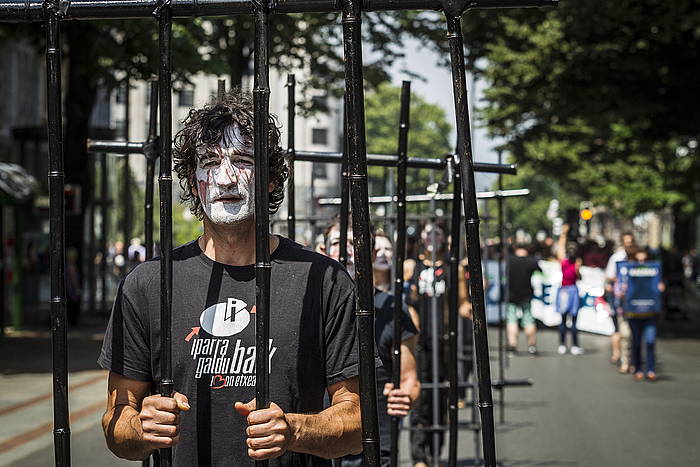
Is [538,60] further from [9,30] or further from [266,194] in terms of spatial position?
[266,194]

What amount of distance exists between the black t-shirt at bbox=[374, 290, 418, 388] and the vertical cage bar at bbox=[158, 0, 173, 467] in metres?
2.99

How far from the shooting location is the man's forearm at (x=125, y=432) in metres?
3.34

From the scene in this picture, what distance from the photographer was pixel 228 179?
348 cm

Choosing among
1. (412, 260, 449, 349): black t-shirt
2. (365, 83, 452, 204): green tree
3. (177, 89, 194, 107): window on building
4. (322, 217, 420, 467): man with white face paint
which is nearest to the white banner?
(177, 89, 194, 107): window on building

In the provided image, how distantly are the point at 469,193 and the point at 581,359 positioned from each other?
1725cm

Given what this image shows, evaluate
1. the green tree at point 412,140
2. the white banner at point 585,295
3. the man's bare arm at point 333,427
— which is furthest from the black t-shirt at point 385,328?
the white banner at point 585,295

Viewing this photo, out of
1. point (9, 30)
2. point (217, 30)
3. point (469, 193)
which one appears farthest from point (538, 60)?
point (469, 193)

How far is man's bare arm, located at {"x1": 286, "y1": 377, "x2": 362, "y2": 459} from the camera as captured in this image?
3.27m

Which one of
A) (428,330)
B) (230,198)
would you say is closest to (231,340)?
(230,198)

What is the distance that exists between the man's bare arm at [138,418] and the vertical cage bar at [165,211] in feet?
0.24

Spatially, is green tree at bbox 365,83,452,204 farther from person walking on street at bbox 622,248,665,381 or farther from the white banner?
the white banner

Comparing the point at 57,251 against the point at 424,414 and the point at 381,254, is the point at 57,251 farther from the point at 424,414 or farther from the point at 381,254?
the point at 424,414

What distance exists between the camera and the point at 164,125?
3535mm

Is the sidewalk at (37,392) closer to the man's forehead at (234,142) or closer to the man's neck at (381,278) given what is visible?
the man's neck at (381,278)
